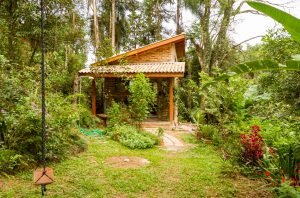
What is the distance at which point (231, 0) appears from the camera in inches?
749

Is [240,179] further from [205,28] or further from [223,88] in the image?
[205,28]

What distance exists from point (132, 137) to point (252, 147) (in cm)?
440

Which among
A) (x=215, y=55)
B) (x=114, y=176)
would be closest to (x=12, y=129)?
(x=114, y=176)

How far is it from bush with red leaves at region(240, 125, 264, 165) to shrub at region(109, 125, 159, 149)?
3560mm

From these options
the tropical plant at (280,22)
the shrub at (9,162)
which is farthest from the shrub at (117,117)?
the tropical plant at (280,22)

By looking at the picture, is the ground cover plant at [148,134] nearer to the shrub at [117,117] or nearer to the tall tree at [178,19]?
the shrub at [117,117]

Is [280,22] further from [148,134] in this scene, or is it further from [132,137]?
[148,134]

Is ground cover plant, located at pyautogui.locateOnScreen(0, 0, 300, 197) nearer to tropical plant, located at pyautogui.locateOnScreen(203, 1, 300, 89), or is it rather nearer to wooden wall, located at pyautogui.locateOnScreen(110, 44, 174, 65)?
tropical plant, located at pyautogui.locateOnScreen(203, 1, 300, 89)

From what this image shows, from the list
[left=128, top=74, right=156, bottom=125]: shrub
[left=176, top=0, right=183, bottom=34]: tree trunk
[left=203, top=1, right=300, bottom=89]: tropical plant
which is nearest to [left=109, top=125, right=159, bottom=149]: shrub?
[left=128, top=74, right=156, bottom=125]: shrub

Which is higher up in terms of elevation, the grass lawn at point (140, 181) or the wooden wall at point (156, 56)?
the wooden wall at point (156, 56)

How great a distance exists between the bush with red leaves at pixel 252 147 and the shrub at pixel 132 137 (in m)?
3.56

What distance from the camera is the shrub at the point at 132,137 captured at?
8.43 m

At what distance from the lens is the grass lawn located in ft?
15.0

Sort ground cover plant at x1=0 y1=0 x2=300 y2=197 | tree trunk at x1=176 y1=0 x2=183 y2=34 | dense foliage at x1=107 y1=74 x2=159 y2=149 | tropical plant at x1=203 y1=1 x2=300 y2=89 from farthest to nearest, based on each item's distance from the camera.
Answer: tree trunk at x1=176 y1=0 x2=183 y2=34, dense foliage at x1=107 y1=74 x2=159 y2=149, ground cover plant at x1=0 y1=0 x2=300 y2=197, tropical plant at x1=203 y1=1 x2=300 y2=89
